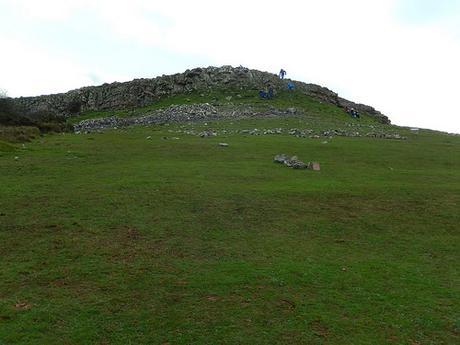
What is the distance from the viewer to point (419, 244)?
62.2 ft

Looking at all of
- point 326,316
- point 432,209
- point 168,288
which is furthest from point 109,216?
point 432,209

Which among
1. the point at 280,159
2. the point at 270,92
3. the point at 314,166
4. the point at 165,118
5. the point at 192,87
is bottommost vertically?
the point at 314,166

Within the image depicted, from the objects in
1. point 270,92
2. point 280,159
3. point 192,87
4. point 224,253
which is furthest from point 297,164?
point 192,87

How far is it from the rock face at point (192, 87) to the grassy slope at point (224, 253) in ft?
141

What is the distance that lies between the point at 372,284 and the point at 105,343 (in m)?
8.06

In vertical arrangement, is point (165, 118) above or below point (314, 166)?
above

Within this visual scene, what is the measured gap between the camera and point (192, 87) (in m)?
A: 73.8

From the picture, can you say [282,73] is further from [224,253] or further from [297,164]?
[224,253]

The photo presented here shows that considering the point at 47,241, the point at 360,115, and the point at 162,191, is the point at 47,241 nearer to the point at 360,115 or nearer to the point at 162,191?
the point at 162,191

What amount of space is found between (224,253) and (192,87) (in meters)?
59.2

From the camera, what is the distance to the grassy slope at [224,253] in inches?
484

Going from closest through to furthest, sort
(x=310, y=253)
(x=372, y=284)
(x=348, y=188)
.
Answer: (x=372, y=284) < (x=310, y=253) < (x=348, y=188)

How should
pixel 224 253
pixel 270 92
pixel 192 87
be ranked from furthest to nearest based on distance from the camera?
1. pixel 192 87
2. pixel 270 92
3. pixel 224 253

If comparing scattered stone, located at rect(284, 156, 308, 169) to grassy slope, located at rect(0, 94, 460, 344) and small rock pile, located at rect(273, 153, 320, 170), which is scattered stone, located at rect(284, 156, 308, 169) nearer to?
small rock pile, located at rect(273, 153, 320, 170)
